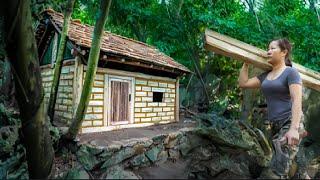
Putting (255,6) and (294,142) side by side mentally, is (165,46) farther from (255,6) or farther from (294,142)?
(294,142)

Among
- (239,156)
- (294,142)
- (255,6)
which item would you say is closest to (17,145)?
(239,156)

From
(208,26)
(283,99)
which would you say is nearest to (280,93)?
(283,99)

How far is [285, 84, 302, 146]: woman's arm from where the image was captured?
260 cm

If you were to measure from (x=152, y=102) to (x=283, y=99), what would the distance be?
893 cm

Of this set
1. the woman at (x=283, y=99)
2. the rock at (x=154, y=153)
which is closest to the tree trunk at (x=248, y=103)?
the rock at (x=154, y=153)

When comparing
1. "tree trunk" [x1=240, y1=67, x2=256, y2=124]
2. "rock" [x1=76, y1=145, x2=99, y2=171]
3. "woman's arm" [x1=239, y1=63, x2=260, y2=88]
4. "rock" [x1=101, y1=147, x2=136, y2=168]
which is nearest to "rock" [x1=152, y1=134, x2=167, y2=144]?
"rock" [x1=101, y1=147, x2=136, y2=168]

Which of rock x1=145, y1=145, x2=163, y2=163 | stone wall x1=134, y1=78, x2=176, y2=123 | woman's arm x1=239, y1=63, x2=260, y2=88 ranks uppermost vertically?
woman's arm x1=239, y1=63, x2=260, y2=88

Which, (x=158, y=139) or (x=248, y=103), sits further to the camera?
(x=158, y=139)

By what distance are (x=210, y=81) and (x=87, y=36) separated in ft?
29.5

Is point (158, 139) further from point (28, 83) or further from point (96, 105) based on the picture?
point (28, 83)

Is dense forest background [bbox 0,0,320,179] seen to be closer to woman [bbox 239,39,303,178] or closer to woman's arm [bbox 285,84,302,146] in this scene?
woman [bbox 239,39,303,178]

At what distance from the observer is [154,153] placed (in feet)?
26.4

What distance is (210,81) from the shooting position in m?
17.4

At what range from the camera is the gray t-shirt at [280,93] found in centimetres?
279
